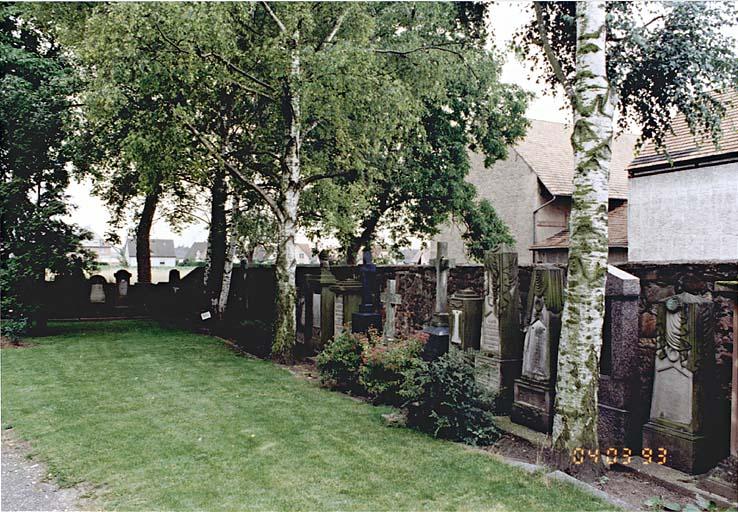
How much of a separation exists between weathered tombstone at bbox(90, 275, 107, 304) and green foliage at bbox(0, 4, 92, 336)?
603cm

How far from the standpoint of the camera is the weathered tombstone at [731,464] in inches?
202

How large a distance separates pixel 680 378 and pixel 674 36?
4154mm

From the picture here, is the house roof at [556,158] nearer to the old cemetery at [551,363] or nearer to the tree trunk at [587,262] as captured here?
the old cemetery at [551,363]

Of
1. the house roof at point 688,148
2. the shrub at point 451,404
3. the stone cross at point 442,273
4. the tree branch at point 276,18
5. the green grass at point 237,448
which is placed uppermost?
the tree branch at point 276,18

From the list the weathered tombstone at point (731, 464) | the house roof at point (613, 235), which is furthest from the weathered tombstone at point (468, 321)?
the house roof at point (613, 235)

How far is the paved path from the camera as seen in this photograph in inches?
205

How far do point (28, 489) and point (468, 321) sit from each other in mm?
5917

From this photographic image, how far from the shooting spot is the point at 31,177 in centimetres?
1555

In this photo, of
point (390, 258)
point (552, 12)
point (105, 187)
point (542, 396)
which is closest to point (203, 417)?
point (542, 396)

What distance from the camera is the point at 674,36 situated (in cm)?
716

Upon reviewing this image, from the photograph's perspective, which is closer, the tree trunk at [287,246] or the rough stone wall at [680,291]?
the rough stone wall at [680,291]

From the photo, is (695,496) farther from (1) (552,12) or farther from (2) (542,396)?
(1) (552,12)

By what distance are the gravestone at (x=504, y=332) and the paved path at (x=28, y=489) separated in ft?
17.0

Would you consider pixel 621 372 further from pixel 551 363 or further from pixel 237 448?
pixel 237 448
